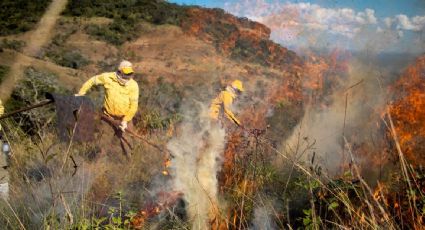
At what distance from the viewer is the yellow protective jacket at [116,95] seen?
25.2 ft

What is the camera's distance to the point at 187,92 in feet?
69.6

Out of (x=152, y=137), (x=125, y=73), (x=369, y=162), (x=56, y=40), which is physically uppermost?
(x=125, y=73)

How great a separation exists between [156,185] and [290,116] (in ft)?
39.8

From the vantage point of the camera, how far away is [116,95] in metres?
7.67

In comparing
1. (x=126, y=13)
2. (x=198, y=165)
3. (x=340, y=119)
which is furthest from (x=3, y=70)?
(x=126, y=13)

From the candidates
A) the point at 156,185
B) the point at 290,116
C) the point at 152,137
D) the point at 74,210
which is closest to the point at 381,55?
the point at 290,116

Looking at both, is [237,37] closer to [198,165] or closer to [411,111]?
[411,111]

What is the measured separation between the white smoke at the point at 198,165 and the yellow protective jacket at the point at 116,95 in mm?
1076

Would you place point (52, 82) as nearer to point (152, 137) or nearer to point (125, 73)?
point (152, 137)

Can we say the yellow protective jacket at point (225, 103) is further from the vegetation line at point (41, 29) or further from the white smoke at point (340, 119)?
the vegetation line at point (41, 29)

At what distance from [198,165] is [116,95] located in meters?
1.67

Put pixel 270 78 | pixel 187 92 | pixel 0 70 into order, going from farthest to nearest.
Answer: pixel 270 78 < pixel 187 92 < pixel 0 70

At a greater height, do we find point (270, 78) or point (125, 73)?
point (125, 73)

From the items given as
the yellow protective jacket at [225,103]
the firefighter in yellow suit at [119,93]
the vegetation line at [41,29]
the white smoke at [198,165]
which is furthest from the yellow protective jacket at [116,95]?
the vegetation line at [41,29]
